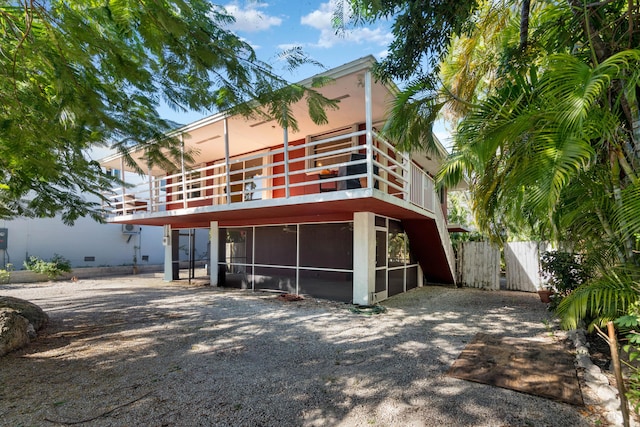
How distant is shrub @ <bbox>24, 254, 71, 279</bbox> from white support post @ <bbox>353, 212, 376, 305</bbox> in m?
13.7

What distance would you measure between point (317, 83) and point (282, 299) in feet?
21.0

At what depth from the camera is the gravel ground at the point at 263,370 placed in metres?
2.86

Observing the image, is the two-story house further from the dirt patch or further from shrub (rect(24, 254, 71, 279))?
shrub (rect(24, 254, 71, 279))

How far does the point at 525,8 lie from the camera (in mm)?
4301

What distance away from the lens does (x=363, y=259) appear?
312 inches

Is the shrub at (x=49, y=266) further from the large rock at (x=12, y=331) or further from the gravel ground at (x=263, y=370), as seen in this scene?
the large rock at (x=12, y=331)

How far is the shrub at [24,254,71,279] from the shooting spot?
13.4 m

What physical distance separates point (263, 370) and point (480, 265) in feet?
32.7

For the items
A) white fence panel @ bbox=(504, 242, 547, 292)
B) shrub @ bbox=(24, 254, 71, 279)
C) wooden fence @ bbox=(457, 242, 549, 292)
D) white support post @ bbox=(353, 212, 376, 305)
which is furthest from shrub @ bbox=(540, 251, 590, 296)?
shrub @ bbox=(24, 254, 71, 279)

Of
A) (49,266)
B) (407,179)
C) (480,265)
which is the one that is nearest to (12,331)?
(407,179)

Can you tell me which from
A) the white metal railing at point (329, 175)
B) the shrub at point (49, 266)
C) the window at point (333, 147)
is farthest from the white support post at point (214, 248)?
the shrub at point (49, 266)

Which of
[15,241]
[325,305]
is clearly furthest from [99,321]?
[15,241]

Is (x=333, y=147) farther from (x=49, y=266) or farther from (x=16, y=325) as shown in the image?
(x=49, y=266)

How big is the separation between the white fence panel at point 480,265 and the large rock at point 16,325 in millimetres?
12074
